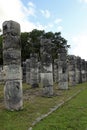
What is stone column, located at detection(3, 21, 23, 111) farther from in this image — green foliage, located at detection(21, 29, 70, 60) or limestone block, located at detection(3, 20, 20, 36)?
green foliage, located at detection(21, 29, 70, 60)

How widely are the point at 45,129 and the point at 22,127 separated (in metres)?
0.88

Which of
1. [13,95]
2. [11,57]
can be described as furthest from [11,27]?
[13,95]

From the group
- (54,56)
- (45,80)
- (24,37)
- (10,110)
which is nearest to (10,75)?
(10,110)

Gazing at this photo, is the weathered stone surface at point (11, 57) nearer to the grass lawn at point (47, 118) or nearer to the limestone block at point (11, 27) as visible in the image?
the limestone block at point (11, 27)

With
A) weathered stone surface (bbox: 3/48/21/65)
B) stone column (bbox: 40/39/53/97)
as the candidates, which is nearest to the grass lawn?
weathered stone surface (bbox: 3/48/21/65)

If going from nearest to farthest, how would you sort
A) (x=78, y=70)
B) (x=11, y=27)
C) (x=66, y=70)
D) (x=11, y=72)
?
(x=11, y=72) → (x=11, y=27) → (x=66, y=70) → (x=78, y=70)

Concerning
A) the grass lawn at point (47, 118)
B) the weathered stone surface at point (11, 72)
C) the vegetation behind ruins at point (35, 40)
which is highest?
the vegetation behind ruins at point (35, 40)

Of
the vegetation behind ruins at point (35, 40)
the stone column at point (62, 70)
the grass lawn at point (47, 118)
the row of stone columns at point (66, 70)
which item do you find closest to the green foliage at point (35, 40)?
the vegetation behind ruins at point (35, 40)

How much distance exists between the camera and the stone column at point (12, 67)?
11.7 metres

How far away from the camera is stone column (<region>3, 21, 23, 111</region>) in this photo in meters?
11.7

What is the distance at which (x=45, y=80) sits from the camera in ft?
57.5

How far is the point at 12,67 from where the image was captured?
39.0 feet

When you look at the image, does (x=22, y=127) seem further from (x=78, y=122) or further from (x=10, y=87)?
(x=10, y=87)

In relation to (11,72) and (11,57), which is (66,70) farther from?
(11,72)
